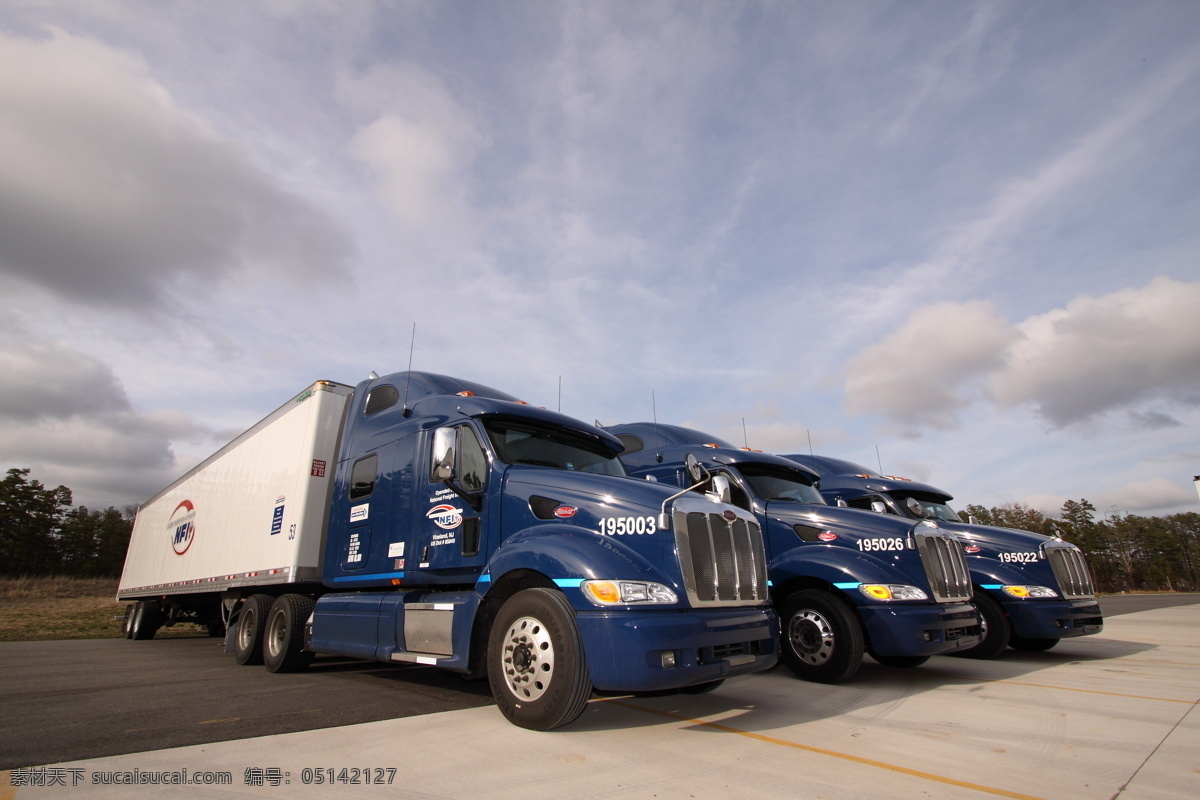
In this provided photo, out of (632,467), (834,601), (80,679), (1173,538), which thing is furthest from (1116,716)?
(1173,538)

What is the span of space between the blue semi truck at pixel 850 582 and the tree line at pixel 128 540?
54.0 meters

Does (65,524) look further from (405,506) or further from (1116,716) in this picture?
(1116,716)

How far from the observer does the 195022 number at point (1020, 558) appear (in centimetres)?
868

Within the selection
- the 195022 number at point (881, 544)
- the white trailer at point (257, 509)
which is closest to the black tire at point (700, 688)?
the 195022 number at point (881, 544)

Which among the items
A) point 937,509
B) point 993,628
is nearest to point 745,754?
point 993,628

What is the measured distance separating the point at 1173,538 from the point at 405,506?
86.9m

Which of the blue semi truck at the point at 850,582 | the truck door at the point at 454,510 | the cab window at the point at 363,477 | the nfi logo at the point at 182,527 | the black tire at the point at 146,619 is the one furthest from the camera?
the black tire at the point at 146,619

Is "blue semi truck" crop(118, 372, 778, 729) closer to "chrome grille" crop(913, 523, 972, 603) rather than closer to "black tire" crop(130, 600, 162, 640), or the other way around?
"chrome grille" crop(913, 523, 972, 603)

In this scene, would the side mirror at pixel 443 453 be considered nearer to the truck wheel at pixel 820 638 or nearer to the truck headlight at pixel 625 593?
Result: the truck headlight at pixel 625 593

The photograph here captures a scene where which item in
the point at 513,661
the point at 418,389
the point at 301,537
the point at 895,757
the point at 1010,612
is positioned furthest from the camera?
the point at 1010,612

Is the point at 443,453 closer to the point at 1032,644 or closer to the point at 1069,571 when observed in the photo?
the point at 1069,571

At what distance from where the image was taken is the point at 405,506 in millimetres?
6586

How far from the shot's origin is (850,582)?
21.8 ft

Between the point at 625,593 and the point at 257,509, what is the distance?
705cm
